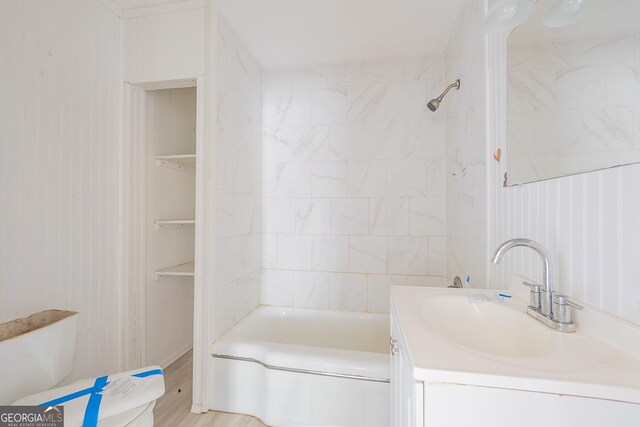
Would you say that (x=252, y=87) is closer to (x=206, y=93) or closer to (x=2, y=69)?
(x=206, y=93)

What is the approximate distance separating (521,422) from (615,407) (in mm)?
144

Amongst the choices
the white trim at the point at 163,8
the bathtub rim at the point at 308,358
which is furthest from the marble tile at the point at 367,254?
the white trim at the point at 163,8

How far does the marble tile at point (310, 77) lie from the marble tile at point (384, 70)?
13.7 inches

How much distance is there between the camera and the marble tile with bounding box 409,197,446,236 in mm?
2018

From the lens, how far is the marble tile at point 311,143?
2178 mm

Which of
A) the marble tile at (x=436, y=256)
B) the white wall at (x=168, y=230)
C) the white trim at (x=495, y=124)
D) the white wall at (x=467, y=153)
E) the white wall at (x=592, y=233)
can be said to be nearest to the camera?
the white wall at (x=592, y=233)

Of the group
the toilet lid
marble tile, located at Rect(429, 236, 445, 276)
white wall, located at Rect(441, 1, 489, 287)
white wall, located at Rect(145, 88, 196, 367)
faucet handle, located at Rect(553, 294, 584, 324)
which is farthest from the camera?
marble tile, located at Rect(429, 236, 445, 276)

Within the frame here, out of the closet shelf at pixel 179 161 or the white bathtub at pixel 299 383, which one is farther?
the closet shelf at pixel 179 161

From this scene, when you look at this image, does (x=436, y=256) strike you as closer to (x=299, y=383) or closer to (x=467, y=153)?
(x=467, y=153)

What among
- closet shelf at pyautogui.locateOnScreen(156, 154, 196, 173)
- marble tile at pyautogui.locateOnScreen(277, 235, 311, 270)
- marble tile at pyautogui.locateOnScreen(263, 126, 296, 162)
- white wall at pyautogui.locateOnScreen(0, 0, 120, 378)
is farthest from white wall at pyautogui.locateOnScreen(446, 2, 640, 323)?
white wall at pyautogui.locateOnScreen(0, 0, 120, 378)

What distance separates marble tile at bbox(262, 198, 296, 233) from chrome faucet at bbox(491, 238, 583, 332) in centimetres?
166

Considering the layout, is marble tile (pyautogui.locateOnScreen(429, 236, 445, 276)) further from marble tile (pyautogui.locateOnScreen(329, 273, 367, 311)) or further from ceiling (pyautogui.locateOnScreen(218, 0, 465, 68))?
ceiling (pyautogui.locateOnScreen(218, 0, 465, 68))

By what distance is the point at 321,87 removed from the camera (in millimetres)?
2191

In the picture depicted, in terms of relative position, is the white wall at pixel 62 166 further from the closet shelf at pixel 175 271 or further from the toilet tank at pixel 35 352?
the closet shelf at pixel 175 271
